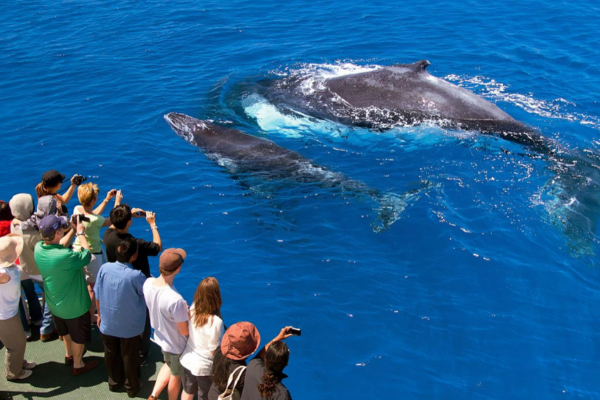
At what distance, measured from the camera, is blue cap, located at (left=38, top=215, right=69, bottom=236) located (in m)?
6.67

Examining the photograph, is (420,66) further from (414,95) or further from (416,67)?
(414,95)

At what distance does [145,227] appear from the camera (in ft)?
39.3

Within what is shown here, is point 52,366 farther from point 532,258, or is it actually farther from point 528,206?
point 528,206

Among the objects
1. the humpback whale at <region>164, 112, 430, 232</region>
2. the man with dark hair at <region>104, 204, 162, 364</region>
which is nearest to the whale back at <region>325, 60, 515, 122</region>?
the humpback whale at <region>164, 112, 430, 232</region>

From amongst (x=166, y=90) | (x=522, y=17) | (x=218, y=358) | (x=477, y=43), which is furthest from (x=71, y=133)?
(x=522, y=17)

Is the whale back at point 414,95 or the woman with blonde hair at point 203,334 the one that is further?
the whale back at point 414,95

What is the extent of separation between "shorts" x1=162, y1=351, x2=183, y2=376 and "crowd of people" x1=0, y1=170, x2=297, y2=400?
14mm

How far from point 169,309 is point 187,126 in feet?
33.2

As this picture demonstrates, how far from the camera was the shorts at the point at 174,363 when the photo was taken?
6.69 meters

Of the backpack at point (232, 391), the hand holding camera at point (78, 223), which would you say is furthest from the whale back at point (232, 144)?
the backpack at point (232, 391)

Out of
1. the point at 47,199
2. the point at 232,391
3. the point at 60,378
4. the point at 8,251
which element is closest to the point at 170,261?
the point at 232,391

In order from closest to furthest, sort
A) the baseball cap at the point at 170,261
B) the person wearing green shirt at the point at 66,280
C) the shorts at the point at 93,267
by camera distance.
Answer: the baseball cap at the point at 170,261, the person wearing green shirt at the point at 66,280, the shorts at the point at 93,267

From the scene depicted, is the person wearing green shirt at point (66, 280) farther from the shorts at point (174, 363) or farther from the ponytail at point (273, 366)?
the ponytail at point (273, 366)

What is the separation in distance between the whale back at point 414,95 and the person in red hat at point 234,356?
1048cm
